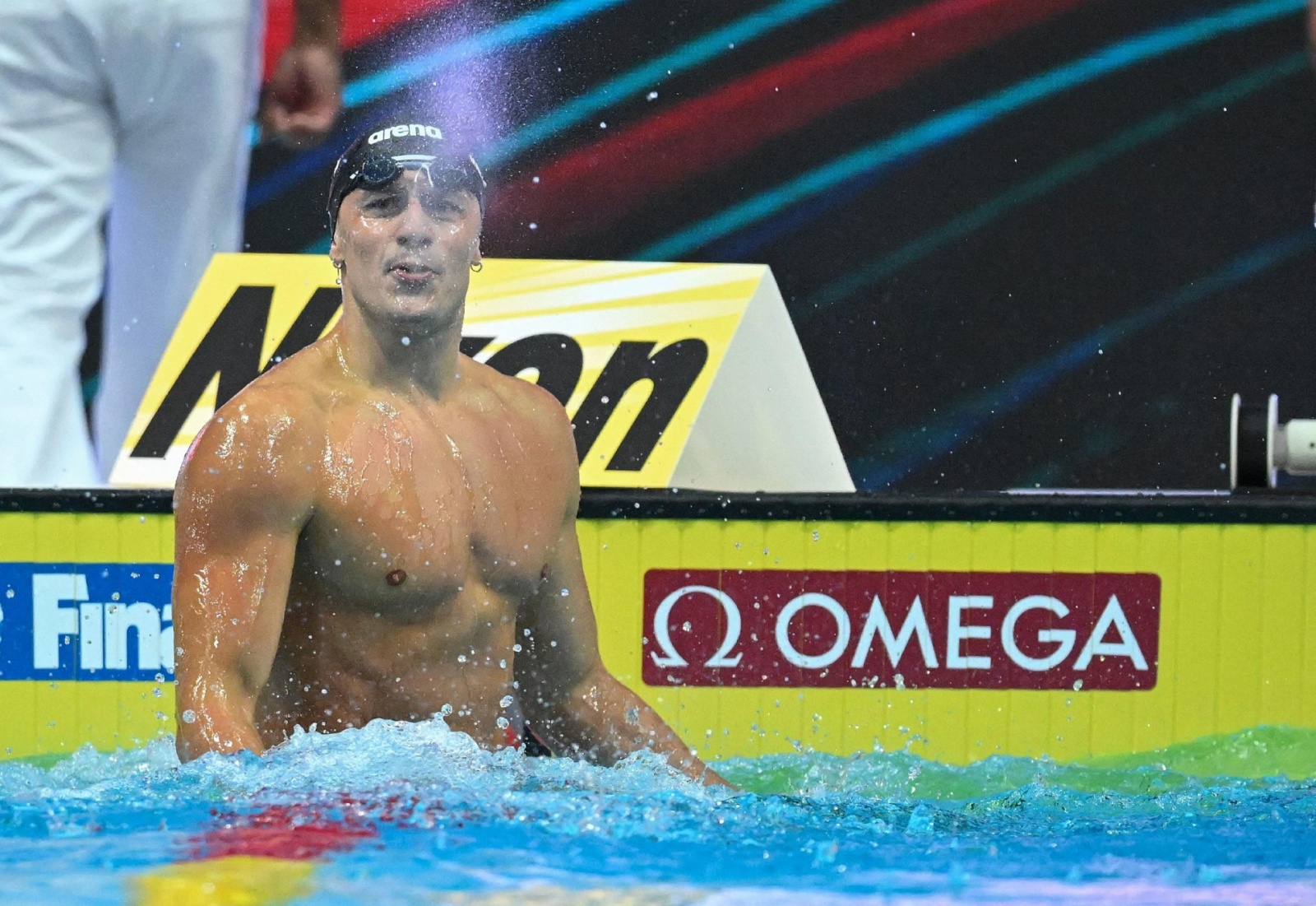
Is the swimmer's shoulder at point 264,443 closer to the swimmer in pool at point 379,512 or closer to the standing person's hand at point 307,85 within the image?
the swimmer in pool at point 379,512

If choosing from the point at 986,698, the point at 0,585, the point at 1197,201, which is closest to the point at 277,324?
the point at 0,585

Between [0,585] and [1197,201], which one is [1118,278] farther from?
[0,585]

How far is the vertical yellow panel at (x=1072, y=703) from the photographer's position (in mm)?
5117

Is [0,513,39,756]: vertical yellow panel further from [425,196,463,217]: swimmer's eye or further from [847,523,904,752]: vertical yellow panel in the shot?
[425,196,463,217]: swimmer's eye

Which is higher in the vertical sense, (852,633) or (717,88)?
(717,88)

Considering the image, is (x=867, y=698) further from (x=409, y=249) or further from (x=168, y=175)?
(x=409, y=249)

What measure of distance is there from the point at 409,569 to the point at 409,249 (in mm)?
504

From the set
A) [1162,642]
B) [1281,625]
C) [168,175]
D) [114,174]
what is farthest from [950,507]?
[114,174]

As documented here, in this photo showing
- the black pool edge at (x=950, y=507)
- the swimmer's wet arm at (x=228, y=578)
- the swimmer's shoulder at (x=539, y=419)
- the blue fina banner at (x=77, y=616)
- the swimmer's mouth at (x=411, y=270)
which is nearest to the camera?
the swimmer's wet arm at (x=228, y=578)

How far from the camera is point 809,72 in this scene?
521 cm

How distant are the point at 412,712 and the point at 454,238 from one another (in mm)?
772

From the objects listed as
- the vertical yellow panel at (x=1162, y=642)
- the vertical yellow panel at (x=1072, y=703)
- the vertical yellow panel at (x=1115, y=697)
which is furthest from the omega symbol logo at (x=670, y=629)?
the vertical yellow panel at (x=1162, y=642)

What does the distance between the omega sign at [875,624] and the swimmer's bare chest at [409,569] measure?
2199 mm

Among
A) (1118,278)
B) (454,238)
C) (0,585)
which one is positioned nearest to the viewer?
(454,238)
